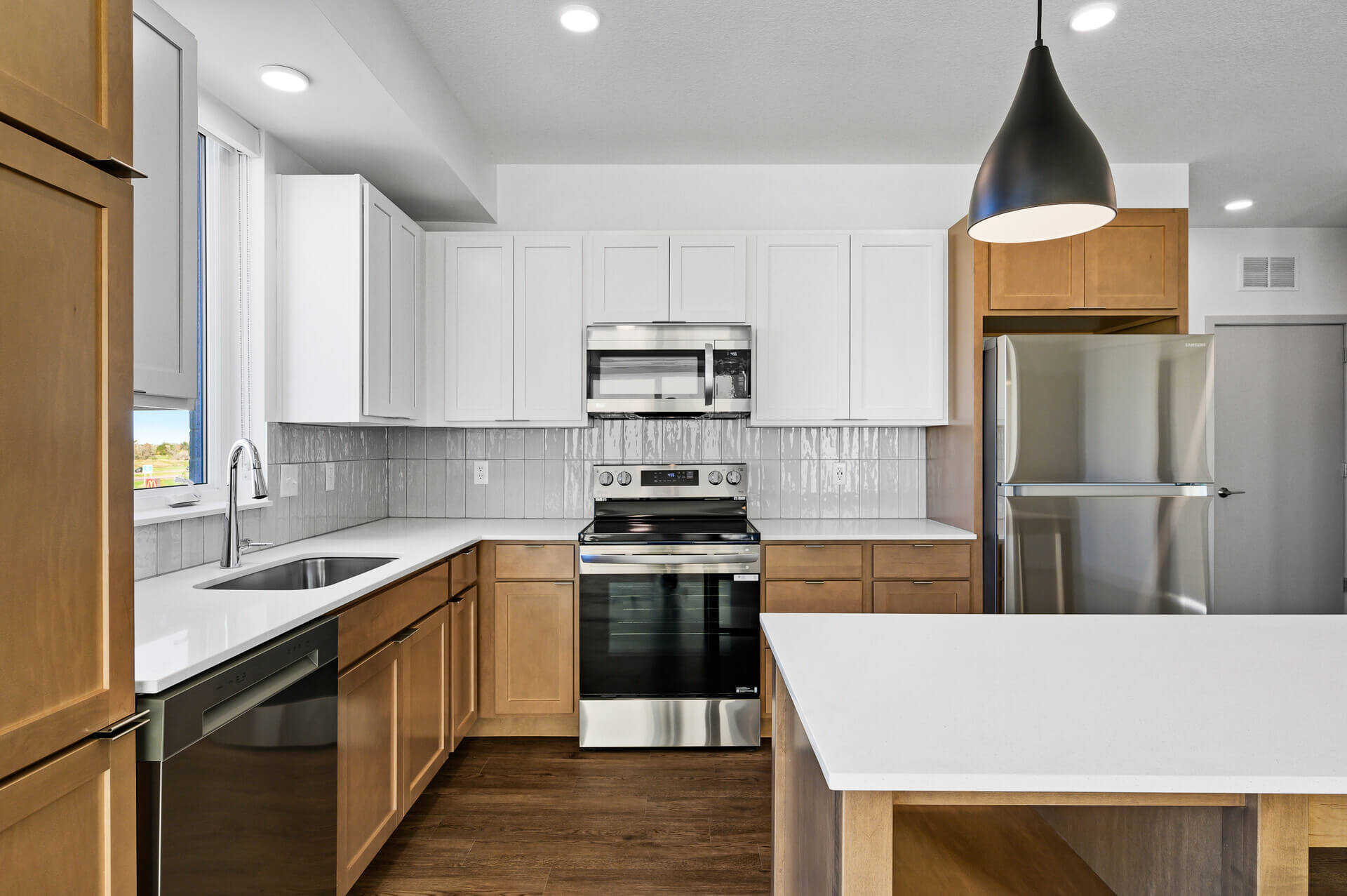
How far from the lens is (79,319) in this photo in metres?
0.97

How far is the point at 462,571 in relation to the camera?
9.16 ft

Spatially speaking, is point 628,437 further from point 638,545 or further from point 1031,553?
point 1031,553

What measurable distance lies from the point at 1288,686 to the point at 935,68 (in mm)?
2354

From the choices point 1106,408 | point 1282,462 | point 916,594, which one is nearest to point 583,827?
point 916,594

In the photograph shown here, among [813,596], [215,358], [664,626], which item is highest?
[215,358]

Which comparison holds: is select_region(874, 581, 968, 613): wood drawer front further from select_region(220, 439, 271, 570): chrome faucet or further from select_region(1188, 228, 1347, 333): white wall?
select_region(1188, 228, 1347, 333): white wall

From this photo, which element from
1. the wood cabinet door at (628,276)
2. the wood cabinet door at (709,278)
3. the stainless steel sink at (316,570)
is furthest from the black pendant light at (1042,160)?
the stainless steel sink at (316,570)

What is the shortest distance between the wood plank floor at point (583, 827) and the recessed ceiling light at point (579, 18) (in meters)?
2.65

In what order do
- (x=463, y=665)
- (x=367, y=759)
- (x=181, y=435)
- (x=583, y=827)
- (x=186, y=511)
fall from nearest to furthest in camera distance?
(x=367, y=759)
(x=186, y=511)
(x=181, y=435)
(x=583, y=827)
(x=463, y=665)

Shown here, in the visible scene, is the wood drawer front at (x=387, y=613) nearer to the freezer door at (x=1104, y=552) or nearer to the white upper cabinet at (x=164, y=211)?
the white upper cabinet at (x=164, y=211)

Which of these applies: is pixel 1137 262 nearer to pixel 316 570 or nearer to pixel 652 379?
pixel 652 379

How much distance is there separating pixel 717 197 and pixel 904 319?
1109 millimetres

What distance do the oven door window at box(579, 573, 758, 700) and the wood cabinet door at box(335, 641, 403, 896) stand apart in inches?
37.2

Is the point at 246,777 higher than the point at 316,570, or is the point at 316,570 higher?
the point at 316,570
